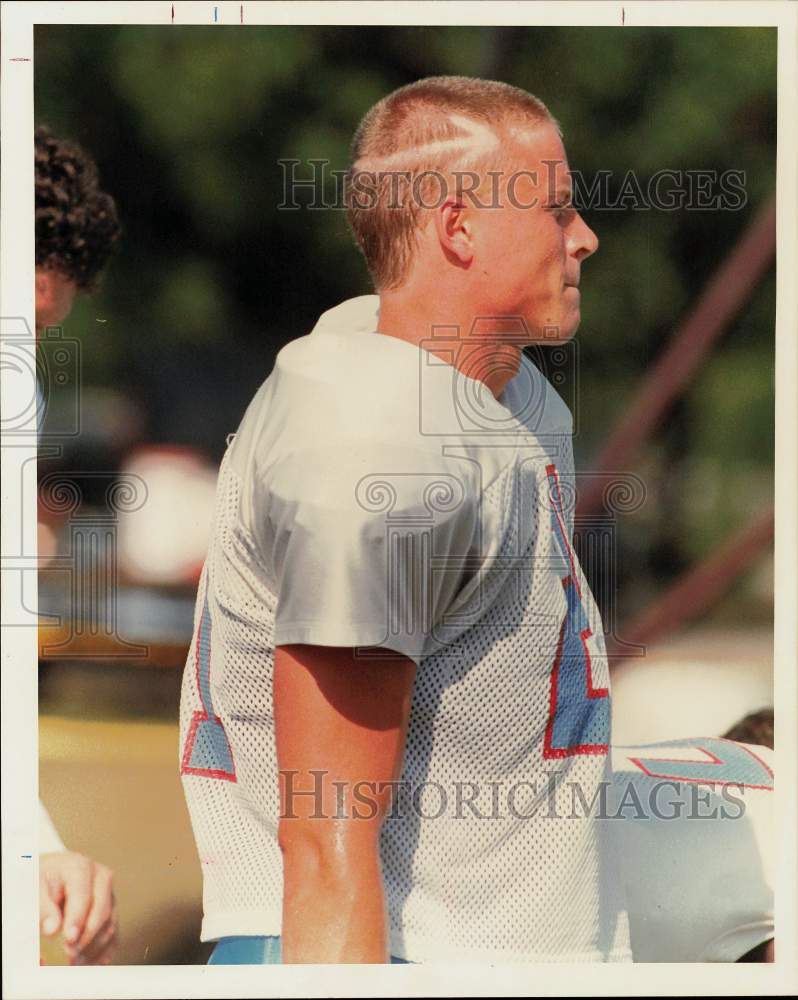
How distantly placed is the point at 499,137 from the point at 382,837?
1.27 metres

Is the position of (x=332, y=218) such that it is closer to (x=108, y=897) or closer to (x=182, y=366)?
(x=182, y=366)

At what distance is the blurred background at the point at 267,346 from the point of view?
2.44 metres

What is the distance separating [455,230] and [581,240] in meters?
0.27

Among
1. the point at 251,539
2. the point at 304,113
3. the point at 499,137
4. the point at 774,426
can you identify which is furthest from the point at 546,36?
the point at 251,539

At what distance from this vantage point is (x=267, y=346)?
96.2 inches

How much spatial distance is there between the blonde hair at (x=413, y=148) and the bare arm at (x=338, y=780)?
2.32 feet

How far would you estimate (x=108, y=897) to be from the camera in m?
2.55

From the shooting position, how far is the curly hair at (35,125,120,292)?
245cm

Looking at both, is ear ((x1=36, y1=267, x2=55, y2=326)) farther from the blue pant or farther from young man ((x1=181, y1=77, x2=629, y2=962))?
the blue pant

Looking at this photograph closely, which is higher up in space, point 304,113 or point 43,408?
point 304,113

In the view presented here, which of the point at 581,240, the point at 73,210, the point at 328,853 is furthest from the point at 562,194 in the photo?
the point at 328,853

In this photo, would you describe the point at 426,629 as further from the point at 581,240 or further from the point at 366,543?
the point at 581,240

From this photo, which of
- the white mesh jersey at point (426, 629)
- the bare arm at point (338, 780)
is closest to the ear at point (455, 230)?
the white mesh jersey at point (426, 629)

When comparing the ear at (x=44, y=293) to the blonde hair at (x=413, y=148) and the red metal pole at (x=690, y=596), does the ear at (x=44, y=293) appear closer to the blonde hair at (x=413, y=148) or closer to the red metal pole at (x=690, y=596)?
the blonde hair at (x=413, y=148)
